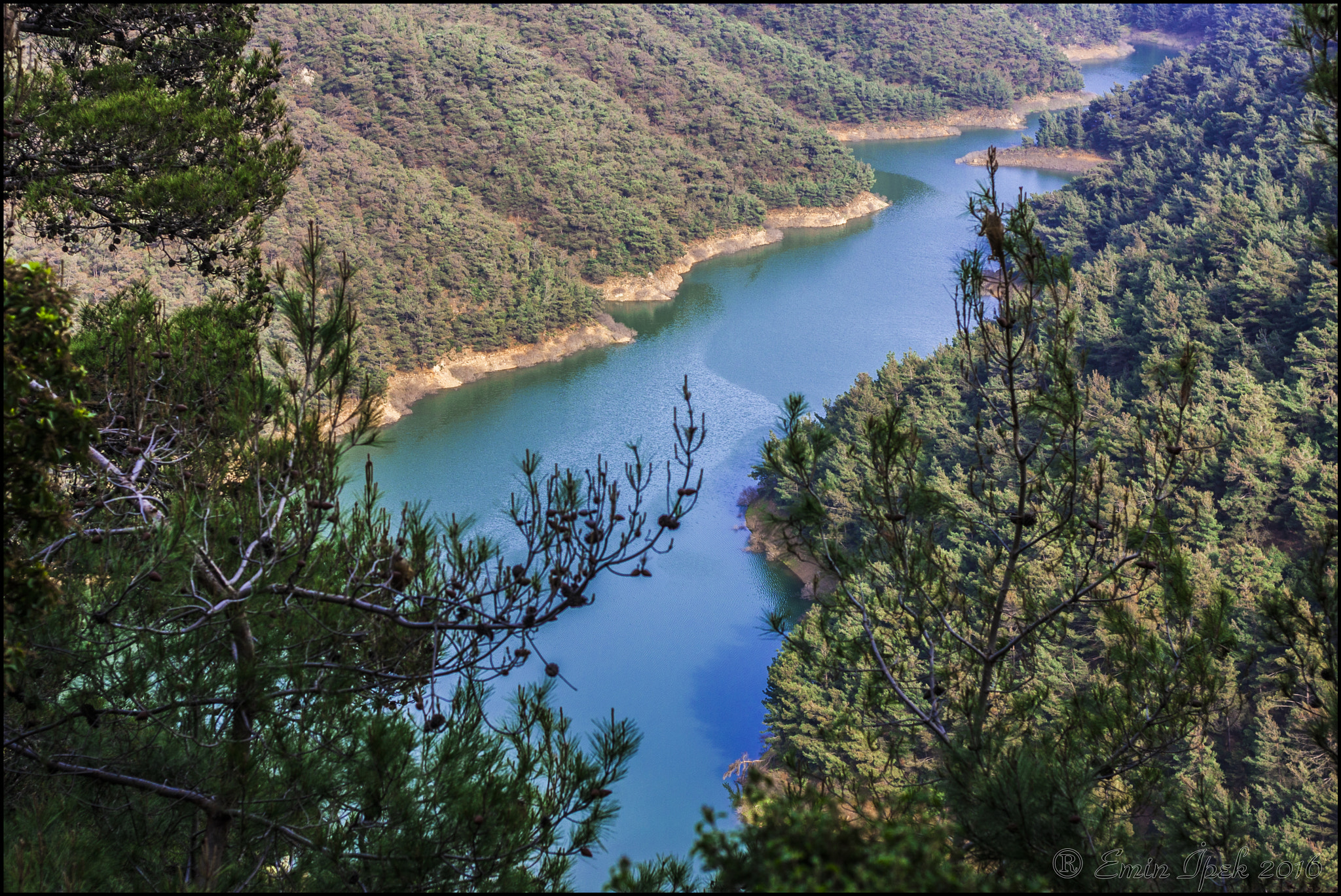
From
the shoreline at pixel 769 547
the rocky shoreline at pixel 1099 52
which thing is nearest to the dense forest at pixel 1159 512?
the shoreline at pixel 769 547

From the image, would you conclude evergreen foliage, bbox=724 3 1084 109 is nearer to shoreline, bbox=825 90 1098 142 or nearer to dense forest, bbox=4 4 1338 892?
shoreline, bbox=825 90 1098 142

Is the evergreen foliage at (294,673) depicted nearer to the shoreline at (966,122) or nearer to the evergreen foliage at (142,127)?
the evergreen foliage at (142,127)

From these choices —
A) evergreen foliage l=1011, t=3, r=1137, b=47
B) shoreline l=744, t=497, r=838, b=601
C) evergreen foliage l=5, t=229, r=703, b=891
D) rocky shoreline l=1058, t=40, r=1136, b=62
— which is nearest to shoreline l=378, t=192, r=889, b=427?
shoreline l=744, t=497, r=838, b=601

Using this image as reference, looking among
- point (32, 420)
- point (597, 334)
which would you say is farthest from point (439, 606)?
point (597, 334)

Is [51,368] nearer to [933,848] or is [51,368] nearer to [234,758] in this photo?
[234,758]

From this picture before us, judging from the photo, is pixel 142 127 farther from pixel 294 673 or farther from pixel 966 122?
pixel 966 122

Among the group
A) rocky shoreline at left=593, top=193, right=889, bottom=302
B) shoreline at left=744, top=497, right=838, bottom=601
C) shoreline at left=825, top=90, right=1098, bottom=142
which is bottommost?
shoreline at left=744, top=497, right=838, bottom=601

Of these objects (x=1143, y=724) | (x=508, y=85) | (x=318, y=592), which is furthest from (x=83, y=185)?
(x=508, y=85)
